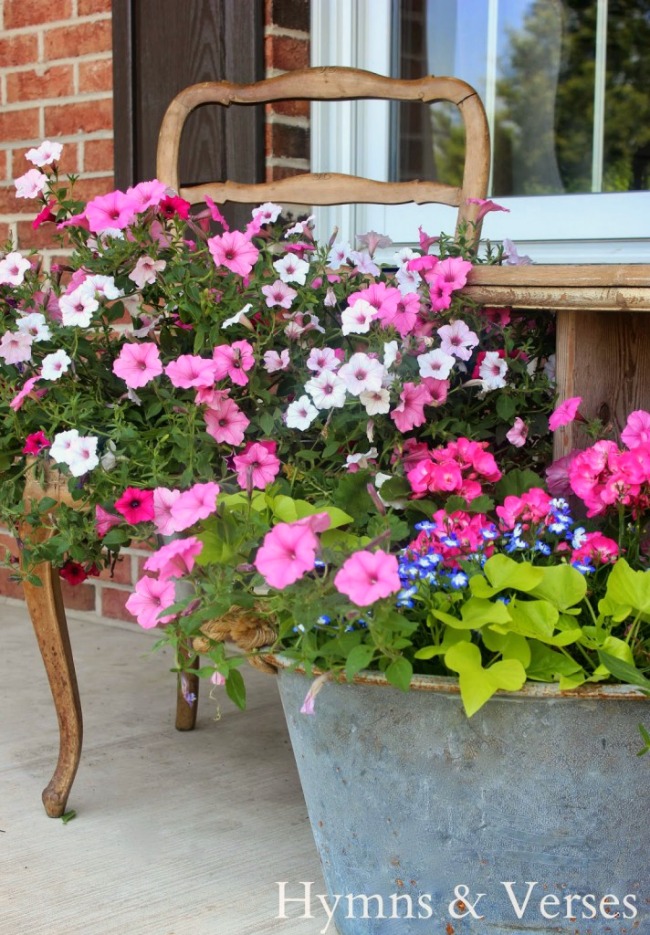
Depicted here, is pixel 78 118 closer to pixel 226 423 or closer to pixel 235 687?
pixel 226 423

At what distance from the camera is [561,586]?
1213 millimetres

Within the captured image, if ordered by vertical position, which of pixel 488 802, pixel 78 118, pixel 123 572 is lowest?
pixel 123 572

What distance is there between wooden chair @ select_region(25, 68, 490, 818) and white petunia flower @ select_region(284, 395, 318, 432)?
0.46 meters

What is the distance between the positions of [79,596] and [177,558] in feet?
6.41

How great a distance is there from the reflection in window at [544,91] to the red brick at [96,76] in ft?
2.34

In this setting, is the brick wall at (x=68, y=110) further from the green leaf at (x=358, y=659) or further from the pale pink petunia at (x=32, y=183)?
the green leaf at (x=358, y=659)

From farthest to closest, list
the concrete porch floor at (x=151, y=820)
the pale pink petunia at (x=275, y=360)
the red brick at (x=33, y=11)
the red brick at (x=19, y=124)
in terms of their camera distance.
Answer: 1. the red brick at (x=19, y=124)
2. the red brick at (x=33, y=11)
3. the pale pink petunia at (x=275, y=360)
4. the concrete porch floor at (x=151, y=820)

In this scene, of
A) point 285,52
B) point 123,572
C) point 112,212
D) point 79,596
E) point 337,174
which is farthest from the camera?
point 79,596

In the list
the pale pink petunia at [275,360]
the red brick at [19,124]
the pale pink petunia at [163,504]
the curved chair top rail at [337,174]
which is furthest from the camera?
the red brick at [19,124]

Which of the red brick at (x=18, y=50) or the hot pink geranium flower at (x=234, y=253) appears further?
the red brick at (x=18, y=50)

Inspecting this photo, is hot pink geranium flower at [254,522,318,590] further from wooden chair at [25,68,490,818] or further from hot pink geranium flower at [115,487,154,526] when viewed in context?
wooden chair at [25,68,490,818]

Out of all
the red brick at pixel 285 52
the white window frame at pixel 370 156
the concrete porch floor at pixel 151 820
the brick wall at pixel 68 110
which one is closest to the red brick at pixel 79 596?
the brick wall at pixel 68 110

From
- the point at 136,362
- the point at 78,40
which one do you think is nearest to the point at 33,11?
the point at 78,40

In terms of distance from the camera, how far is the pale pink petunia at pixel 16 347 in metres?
1.62
